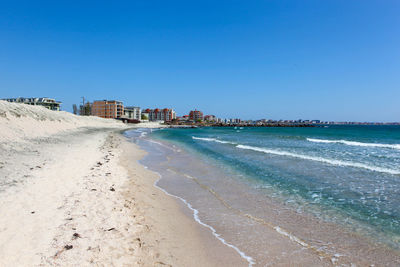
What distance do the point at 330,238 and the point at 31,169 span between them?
430 inches

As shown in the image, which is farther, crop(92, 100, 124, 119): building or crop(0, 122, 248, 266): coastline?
crop(92, 100, 124, 119): building

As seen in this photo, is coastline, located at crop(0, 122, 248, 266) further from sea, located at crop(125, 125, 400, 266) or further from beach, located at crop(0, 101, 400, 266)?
sea, located at crop(125, 125, 400, 266)

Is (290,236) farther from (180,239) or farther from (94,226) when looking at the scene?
(94,226)

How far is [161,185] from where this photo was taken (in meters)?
10.0

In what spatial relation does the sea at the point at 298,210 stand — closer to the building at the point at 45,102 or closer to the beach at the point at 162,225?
the beach at the point at 162,225

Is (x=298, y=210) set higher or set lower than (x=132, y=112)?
lower

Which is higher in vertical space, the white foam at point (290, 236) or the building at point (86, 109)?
the building at point (86, 109)

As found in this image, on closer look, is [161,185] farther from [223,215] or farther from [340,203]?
[340,203]

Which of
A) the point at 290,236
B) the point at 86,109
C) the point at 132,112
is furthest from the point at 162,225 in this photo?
the point at 132,112

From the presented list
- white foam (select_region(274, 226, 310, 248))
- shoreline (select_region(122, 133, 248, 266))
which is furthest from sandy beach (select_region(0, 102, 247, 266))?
white foam (select_region(274, 226, 310, 248))


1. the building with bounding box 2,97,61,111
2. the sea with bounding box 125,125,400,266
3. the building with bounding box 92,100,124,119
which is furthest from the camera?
the building with bounding box 92,100,124,119

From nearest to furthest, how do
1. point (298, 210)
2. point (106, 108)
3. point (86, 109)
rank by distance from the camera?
point (298, 210) < point (106, 108) < point (86, 109)

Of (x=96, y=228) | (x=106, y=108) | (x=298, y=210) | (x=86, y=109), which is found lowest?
(x=298, y=210)

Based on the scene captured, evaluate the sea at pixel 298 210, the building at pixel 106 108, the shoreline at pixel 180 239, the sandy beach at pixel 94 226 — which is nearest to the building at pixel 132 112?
the building at pixel 106 108
